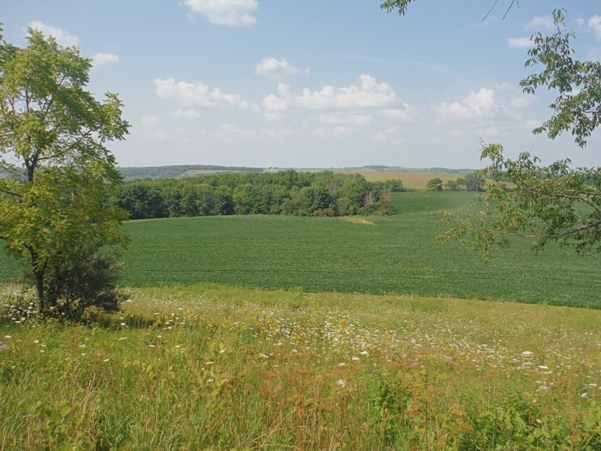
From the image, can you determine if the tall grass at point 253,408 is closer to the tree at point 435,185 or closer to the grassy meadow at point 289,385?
the grassy meadow at point 289,385

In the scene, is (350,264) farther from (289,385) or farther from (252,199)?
(252,199)

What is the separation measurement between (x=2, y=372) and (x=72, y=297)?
6.71 meters

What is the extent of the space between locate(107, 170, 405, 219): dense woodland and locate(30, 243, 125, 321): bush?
229 feet

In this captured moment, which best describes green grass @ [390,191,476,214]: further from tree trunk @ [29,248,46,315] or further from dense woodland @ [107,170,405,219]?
tree trunk @ [29,248,46,315]

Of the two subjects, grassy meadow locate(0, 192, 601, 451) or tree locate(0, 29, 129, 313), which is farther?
tree locate(0, 29, 129, 313)

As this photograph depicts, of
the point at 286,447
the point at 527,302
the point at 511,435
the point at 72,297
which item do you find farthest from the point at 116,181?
the point at 527,302

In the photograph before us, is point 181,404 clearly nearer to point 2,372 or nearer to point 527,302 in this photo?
point 2,372

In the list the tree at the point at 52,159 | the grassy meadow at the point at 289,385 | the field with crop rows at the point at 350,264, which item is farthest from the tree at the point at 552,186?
the field with crop rows at the point at 350,264

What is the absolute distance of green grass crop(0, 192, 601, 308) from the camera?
25.2 metres

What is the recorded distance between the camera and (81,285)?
33.2 feet

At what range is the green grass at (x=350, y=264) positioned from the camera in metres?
25.2

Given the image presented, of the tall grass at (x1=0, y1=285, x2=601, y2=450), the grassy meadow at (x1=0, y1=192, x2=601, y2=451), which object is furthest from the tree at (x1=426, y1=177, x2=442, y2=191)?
the tall grass at (x1=0, y1=285, x2=601, y2=450)

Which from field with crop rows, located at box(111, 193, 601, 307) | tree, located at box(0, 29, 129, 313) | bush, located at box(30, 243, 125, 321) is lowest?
field with crop rows, located at box(111, 193, 601, 307)

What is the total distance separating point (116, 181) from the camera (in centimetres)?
1030
